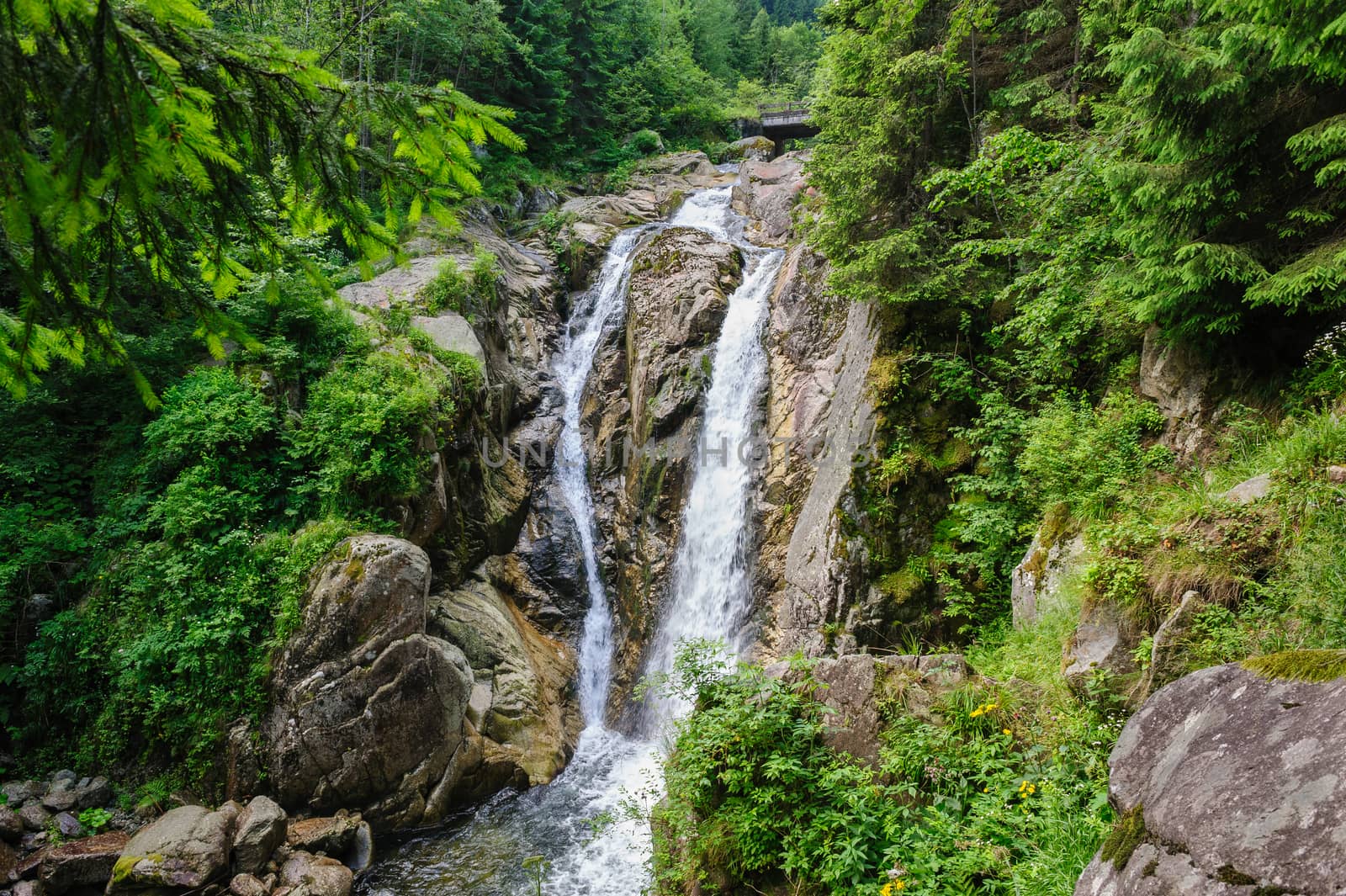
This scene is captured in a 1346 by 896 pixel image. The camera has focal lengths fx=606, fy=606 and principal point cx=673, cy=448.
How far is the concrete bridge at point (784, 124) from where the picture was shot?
108ft

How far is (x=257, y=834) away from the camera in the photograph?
705 centimetres

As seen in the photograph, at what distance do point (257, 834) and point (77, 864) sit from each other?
1679 millimetres

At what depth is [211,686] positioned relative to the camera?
808 centimetres

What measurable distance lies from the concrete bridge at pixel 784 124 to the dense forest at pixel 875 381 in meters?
24.5

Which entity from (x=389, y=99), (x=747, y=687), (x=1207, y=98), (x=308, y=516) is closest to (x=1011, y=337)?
(x=1207, y=98)

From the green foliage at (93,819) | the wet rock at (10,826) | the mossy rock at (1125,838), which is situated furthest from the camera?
the green foliage at (93,819)

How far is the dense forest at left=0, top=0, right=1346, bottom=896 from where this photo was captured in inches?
112

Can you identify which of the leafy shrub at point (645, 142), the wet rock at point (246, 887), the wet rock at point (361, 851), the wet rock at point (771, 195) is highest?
the leafy shrub at point (645, 142)

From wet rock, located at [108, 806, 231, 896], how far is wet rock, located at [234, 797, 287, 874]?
12 cm

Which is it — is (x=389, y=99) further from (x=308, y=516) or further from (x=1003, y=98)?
(x=1003, y=98)

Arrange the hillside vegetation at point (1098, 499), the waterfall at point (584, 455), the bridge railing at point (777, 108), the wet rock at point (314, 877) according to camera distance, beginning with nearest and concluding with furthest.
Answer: the hillside vegetation at point (1098, 499), the wet rock at point (314, 877), the waterfall at point (584, 455), the bridge railing at point (777, 108)

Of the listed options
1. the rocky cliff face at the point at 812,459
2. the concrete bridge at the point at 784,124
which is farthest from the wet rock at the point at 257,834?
the concrete bridge at the point at 784,124

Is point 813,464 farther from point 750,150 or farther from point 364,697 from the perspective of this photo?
point 750,150

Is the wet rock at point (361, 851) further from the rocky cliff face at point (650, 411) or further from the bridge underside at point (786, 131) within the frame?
the bridge underside at point (786, 131)
